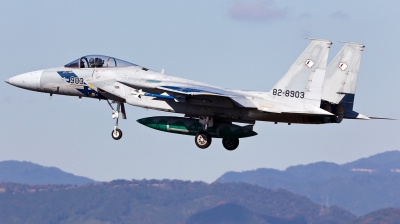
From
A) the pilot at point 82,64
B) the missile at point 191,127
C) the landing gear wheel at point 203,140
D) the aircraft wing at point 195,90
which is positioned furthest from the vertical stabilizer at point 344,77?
the pilot at point 82,64

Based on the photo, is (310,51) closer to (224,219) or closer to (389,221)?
(389,221)

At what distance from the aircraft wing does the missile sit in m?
1.45

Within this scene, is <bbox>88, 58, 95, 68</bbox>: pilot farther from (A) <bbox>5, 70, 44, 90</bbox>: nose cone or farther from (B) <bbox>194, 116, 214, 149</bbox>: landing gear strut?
(B) <bbox>194, 116, 214, 149</bbox>: landing gear strut

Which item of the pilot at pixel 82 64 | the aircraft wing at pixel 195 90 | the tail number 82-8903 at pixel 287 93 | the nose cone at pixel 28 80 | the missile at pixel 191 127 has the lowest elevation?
the missile at pixel 191 127

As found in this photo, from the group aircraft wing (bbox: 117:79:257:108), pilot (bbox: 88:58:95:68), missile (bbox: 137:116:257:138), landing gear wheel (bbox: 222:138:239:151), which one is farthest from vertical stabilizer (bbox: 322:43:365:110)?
pilot (bbox: 88:58:95:68)

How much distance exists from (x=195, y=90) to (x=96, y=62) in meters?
5.30

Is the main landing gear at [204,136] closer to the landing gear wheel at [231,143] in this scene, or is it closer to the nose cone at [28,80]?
the landing gear wheel at [231,143]

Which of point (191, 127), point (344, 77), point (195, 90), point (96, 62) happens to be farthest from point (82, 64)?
point (344, 77)

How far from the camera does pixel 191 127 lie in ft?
102

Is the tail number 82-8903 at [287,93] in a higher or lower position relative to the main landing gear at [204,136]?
higher

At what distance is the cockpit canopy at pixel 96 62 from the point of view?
3225 centimetres

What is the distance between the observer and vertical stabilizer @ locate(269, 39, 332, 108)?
92.6 feet

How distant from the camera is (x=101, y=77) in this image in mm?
31906

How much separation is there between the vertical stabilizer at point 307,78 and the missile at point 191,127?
2545 millimetres
